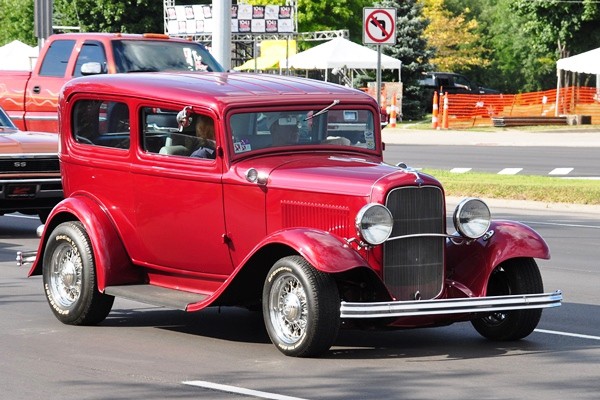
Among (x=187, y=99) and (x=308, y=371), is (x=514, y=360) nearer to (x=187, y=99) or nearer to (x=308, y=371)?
(x=308, y=371)

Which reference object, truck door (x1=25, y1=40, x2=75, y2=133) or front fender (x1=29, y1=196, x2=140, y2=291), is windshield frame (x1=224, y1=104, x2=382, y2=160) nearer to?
front fender (x1=29, y1=196, x2=140, y2=291)

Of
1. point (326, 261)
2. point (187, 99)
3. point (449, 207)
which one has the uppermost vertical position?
point (187, 99)

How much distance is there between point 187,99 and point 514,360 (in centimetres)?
304

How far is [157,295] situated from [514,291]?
2.59 m

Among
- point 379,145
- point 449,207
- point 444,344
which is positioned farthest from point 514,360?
point 449,207

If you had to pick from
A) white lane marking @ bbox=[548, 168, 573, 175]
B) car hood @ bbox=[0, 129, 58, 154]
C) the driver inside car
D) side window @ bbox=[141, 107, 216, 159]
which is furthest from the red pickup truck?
white lane marking @ bbox=[548, 168, 573, 175]

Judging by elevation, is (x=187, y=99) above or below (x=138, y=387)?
above

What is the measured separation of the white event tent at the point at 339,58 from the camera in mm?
47562

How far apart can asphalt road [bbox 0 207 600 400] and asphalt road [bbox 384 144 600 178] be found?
17.0m

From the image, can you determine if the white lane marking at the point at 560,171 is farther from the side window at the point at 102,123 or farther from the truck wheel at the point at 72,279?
the truck wheel at the point at 72,279

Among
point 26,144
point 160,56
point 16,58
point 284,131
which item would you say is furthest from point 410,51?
point 284,131

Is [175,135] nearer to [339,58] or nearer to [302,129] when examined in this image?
[302,129]

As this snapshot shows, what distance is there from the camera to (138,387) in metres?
7.93

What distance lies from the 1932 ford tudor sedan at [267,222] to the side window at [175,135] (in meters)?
0.01
